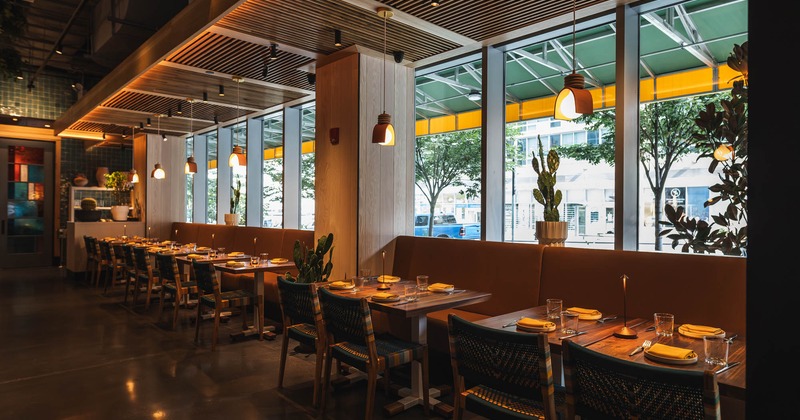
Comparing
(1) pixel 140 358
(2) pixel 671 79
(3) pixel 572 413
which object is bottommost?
(1) pixel 140 358

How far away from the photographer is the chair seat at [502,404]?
223 cm

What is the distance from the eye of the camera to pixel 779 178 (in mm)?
1136

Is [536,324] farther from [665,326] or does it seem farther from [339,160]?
[339,160]

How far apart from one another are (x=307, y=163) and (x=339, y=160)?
2.99 m

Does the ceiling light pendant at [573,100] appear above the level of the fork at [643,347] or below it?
above

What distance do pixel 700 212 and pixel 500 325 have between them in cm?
232

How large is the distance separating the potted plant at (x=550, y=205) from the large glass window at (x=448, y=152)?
3.82 ft

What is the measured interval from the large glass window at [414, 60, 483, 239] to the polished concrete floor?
6.58ft

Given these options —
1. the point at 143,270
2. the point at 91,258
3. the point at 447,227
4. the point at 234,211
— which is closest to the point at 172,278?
the point at 143,270

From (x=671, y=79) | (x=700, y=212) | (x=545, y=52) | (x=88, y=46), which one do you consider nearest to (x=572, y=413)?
(x=700, y=212)

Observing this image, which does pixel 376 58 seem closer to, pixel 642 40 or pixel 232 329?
pixel 642 40

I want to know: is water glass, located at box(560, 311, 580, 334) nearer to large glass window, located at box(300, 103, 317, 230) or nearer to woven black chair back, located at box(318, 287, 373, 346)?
woven black chair back, located at box(318, 287, 373, 346)

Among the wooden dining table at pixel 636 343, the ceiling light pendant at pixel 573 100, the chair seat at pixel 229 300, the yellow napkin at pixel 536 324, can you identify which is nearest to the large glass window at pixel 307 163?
the chair seat at pixel 229 300

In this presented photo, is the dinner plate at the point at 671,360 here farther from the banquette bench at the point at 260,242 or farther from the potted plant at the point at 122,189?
the potted plant at the point at 122,189
